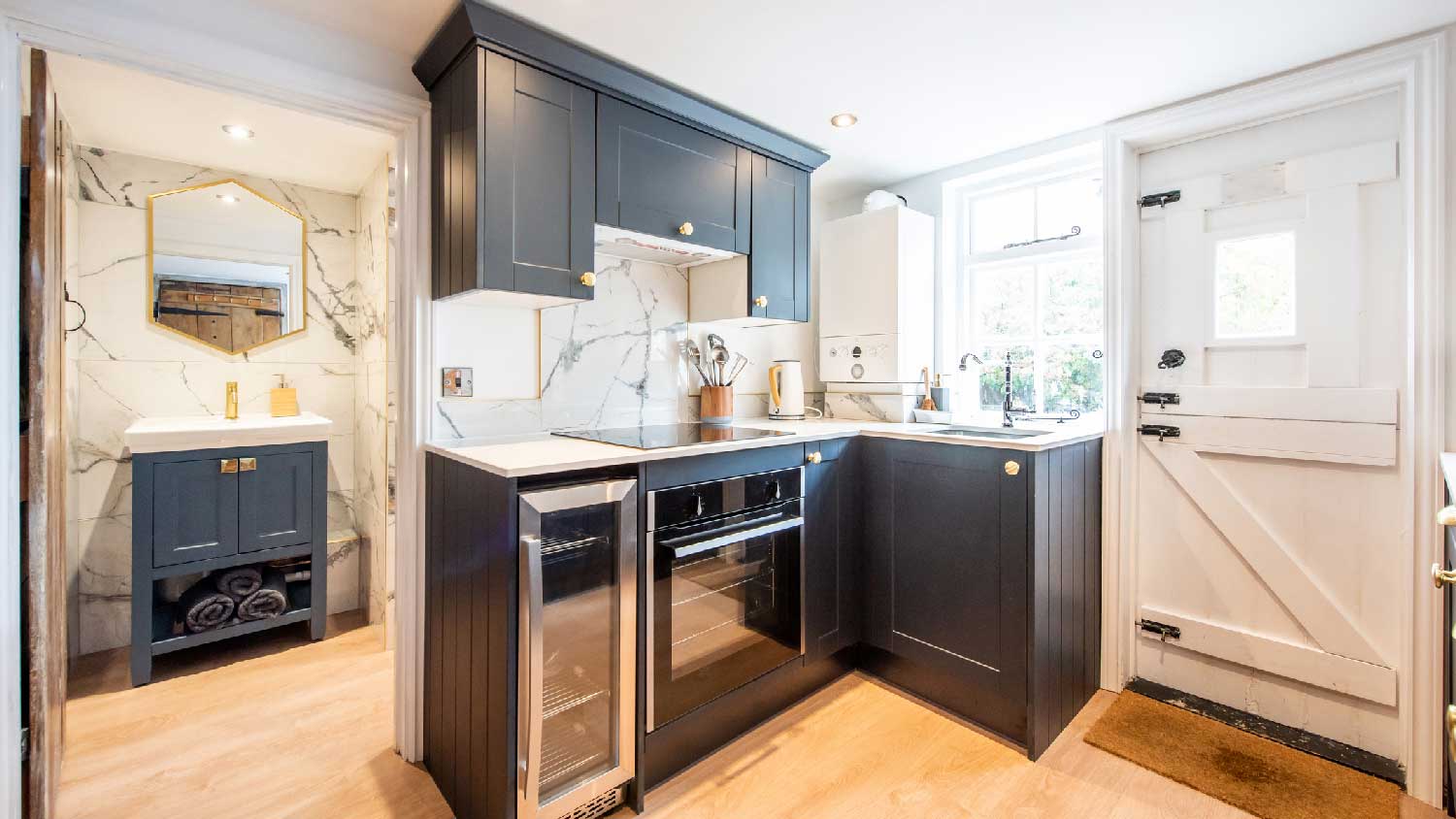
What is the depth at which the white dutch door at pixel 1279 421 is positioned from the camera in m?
1.94

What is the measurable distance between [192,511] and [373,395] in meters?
0.84

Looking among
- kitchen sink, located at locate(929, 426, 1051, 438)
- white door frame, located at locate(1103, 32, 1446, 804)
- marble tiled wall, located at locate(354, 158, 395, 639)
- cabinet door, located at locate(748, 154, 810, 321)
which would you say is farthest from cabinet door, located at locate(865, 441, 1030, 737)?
marble tiled wall, located at locate(354, 158, 395, 639)

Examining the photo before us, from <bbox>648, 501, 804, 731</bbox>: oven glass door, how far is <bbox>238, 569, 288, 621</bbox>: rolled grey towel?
6.97 feet

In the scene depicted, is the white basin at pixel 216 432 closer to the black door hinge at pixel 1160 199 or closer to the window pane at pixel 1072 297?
the window pane at pixel 1072 297

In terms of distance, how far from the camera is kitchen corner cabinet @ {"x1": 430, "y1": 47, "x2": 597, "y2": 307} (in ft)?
5.67

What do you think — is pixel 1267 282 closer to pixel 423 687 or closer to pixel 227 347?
pixel 423 687

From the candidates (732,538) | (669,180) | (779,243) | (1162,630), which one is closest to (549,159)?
(669,180)

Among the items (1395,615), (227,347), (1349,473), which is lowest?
(1395,615)

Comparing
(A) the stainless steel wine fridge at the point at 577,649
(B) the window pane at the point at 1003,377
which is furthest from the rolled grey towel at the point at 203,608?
(B) the window pane at the point at 1003,377

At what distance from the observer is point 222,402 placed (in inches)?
116

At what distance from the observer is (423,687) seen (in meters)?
1.99

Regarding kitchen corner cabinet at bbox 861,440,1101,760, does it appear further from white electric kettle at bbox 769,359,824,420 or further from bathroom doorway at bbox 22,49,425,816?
bathroom doorway at bbox 22,49,425,816

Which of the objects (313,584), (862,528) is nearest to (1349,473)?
(862,528)

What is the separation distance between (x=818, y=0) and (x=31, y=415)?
227 cm
